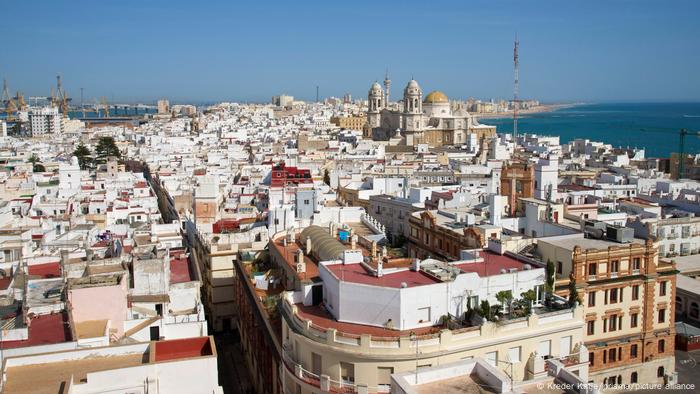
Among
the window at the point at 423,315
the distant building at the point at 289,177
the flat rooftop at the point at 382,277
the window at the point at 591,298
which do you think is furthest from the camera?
the distant building at the point at 289,177

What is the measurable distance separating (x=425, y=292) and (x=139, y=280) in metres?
9.77

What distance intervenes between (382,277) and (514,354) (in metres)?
4.29

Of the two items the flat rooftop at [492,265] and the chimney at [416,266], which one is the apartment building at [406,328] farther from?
the flat rooftop at [492,265]

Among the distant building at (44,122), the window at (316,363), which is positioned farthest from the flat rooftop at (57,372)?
the distant building at (44,122)

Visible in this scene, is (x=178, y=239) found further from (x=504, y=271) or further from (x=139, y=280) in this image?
(x=504, y=271)

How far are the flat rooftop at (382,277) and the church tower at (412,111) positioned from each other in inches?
3456

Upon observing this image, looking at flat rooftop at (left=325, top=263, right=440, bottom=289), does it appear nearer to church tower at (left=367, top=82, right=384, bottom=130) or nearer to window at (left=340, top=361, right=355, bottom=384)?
window at (left=340, top=361, right=355, bottom=384)

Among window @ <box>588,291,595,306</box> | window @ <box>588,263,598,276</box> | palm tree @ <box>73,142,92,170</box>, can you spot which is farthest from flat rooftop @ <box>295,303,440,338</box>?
palm tree @ <box>73,142,92,170</box>

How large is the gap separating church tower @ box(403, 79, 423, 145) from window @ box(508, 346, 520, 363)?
90255 mm

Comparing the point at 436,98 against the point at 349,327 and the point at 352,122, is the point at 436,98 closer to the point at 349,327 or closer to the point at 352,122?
the point at 352,122

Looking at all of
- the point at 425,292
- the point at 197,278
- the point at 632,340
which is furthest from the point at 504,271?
the point at 197,278

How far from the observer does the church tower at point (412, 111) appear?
109m

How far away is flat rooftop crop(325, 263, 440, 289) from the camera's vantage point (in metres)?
18.6

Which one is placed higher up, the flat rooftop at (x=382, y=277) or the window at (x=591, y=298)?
the flat rooftop at (x=382, y=277)
